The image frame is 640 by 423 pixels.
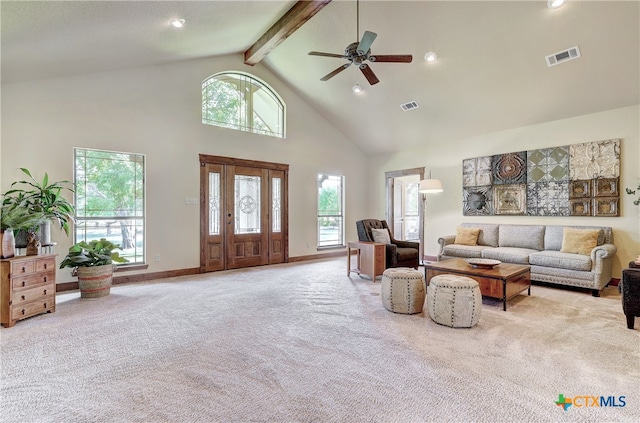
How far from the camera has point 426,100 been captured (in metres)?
5.69

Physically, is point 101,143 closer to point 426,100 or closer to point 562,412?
point 426,100

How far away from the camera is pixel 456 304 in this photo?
2.93m

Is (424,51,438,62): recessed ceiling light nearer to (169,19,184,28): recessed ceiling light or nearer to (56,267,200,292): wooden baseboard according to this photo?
(169,19,184,28): recessed ceiling light

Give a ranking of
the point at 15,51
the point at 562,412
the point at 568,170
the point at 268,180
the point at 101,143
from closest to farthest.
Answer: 1. the point at 562,412
2. the point at 15,51
3. the point at 101,143
4. the point at 568,170
5. the point at 268,180

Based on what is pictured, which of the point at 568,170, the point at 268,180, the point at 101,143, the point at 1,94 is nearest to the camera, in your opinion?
the point at 1,94

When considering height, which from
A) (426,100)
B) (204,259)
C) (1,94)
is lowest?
(204,259)

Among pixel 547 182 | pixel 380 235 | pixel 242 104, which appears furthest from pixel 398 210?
pixel 242 104

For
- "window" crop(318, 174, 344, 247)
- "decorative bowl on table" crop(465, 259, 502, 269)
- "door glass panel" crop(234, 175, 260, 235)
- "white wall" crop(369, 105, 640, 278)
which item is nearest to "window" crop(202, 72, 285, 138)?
"door glass panel" crop(234, 175, 260, 235)

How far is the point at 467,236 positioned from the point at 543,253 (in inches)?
51.3

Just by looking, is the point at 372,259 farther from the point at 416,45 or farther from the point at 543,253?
the point at 416,45

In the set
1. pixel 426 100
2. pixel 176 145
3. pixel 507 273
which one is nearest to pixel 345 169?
pixel 426 100

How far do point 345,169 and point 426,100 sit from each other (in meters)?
2.75

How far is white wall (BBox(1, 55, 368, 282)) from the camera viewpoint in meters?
A: 4.14

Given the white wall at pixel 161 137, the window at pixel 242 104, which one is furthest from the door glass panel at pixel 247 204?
the window at pixel 242 104
